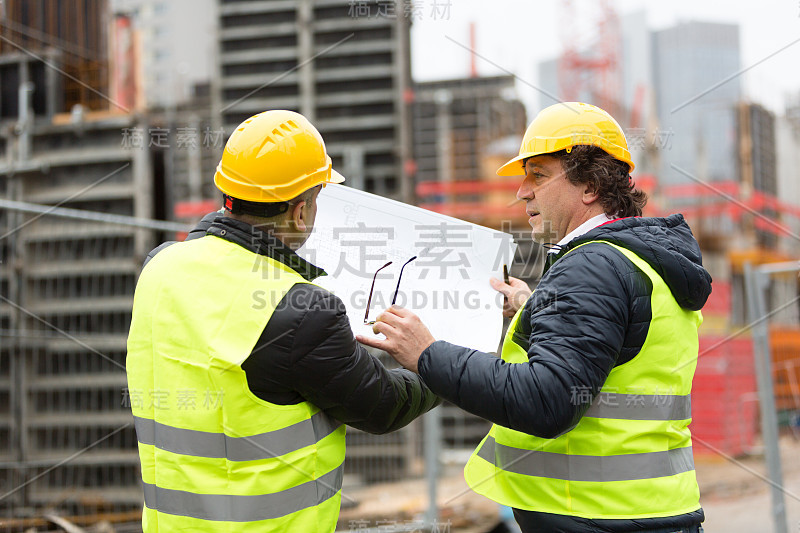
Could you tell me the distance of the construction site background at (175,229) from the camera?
5.41 m

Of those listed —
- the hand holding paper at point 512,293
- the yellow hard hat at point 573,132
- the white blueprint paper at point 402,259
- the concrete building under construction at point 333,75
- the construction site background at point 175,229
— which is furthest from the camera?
the concrete building under construction at point 333,75

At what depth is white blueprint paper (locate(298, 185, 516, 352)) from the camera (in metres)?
2.39

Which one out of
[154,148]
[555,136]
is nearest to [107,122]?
[154,148]

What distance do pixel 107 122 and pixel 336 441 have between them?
16.7 feet

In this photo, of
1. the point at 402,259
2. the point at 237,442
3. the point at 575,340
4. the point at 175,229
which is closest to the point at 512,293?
the point at 402,259

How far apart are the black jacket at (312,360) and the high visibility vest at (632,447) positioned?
18.8 inches

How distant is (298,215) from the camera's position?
209cm

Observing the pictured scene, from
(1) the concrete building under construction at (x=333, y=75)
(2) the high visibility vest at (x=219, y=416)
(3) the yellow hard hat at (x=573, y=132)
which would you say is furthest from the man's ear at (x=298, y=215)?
(1) the concrete building under construction at (x=333, y=75)

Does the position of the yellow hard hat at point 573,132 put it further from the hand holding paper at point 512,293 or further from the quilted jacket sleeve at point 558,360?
the hand holding paper at point 512,293

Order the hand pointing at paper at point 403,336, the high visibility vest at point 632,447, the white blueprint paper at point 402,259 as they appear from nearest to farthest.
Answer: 1. the high visibility vest at point 632,447
2. the hand pointing at paper at point 403,336
3. the white blueprint paper at point 402,259

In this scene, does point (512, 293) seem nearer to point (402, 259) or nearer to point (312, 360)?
point (402, 259)

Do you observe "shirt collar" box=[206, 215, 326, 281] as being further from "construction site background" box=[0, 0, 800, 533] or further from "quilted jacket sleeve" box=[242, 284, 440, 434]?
"construction site background" box=[0, 0, 800, 533]

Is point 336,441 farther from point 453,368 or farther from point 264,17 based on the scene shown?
point 264,17

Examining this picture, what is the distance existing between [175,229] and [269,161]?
127 inches
